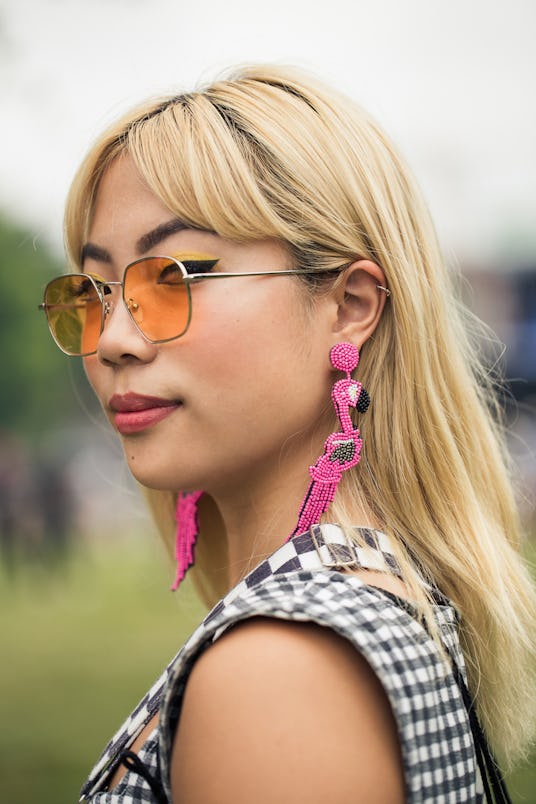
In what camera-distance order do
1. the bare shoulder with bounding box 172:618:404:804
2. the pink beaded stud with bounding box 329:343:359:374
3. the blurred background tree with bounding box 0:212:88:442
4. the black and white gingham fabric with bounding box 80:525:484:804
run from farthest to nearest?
1. the blurred background tree with bounding box 0:212:88:442
2. the pink beaded stud with bounding box 329:343:359:374
3. the black and white gingham fabric with bounding box 80:525:484:804
4. the bare shoulder with bounding box 172:618:404:804

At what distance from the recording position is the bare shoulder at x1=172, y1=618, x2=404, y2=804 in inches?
53.9

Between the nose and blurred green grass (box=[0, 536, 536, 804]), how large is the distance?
1.34m

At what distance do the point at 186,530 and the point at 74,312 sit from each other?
0.89 metres

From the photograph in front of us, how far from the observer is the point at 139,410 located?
1.98 metres

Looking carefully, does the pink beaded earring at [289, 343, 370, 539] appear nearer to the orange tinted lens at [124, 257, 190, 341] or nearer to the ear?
the ear

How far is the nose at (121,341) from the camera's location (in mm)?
1944

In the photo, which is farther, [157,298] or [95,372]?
[95,372]

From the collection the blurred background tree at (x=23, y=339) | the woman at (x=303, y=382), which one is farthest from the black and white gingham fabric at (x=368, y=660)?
the blurred background tree at (x=23, y=339)

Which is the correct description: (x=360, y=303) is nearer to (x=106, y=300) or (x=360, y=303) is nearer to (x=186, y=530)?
(x=106, y=300)

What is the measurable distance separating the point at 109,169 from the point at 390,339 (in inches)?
32.1

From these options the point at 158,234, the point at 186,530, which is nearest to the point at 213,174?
the point at 158,234

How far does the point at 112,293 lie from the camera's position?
81.0 inches

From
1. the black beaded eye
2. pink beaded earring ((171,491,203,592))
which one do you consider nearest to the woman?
the black beaded eye

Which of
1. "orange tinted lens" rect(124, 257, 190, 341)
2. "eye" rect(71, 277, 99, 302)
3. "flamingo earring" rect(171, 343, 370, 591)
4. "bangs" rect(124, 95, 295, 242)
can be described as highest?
"bangs" rect(124, 95, 295, 242)
